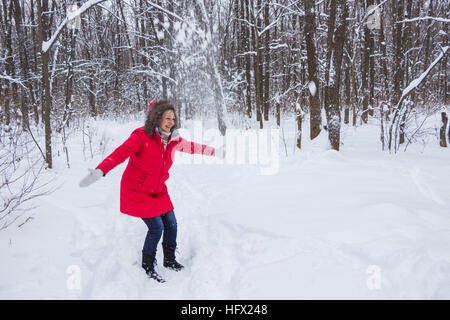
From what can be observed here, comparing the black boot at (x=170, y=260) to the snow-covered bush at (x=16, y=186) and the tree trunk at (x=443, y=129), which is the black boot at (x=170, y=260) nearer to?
the snow-covered bush at (x=16, y=186)

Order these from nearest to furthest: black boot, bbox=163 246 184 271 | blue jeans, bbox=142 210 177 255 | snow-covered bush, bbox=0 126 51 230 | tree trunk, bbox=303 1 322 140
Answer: blue jeans, bbox=142 210 177 255 → black boot, bbox=163 246 184 271 → snow-covered bush, bbox=0 126 51 230 → tree trunk, bbox=303 1 322 140

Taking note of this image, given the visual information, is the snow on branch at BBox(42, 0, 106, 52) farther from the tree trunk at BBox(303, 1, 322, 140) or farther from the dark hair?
the tree trunk at BBox(303, 1, 322, 140)

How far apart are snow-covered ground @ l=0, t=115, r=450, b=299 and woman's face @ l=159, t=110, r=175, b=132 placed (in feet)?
4.63

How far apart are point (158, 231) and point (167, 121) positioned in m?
1.06

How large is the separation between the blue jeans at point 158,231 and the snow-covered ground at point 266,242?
275mm

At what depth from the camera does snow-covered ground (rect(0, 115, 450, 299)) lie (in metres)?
2.28

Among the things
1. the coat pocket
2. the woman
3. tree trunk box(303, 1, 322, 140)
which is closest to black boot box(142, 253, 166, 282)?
the woman

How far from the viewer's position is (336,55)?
20.7 feet

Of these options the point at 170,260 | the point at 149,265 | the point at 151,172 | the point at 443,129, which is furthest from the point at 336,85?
the point at 149,265

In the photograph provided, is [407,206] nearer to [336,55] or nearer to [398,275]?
[398,275]

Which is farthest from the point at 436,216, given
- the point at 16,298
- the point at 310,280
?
the point at 16,298

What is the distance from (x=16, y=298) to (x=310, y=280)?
228cm

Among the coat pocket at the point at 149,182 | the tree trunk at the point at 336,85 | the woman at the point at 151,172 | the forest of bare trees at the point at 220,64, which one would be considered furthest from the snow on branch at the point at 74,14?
the tree trunk at the point at 336,85
